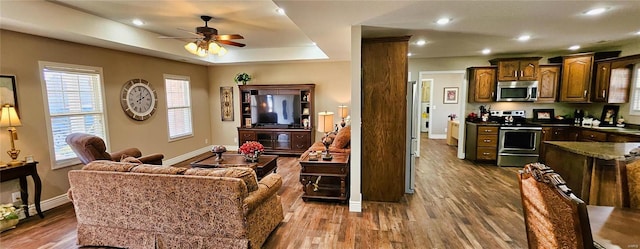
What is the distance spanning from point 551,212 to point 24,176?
4.87 metres

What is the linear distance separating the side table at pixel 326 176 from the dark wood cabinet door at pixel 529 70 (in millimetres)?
4327

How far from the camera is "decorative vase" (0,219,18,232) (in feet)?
9.39

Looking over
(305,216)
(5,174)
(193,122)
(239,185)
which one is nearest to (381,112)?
(305,216)

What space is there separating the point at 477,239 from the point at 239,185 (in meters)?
2.42

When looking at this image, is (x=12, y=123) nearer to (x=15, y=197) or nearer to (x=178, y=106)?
(x=15, y=197)

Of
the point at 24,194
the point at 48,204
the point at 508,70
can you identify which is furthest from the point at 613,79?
the point at 48,204

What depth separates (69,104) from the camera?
3.90 m

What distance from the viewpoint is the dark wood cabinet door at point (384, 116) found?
11.1ft

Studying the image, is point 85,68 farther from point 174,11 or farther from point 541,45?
point 541,45

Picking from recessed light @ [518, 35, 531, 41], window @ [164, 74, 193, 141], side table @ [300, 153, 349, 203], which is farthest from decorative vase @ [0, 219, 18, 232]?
recessed light @ [518, 35, 531, 41]

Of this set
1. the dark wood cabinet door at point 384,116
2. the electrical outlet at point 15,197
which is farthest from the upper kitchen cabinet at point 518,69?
the electrical outlet at point 15,197

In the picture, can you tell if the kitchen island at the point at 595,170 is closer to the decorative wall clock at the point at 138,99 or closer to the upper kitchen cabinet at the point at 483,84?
the upper kitchen cabinet at the point at 483,84

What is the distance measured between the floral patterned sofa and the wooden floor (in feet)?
1.51

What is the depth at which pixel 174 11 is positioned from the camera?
11.3 ft
